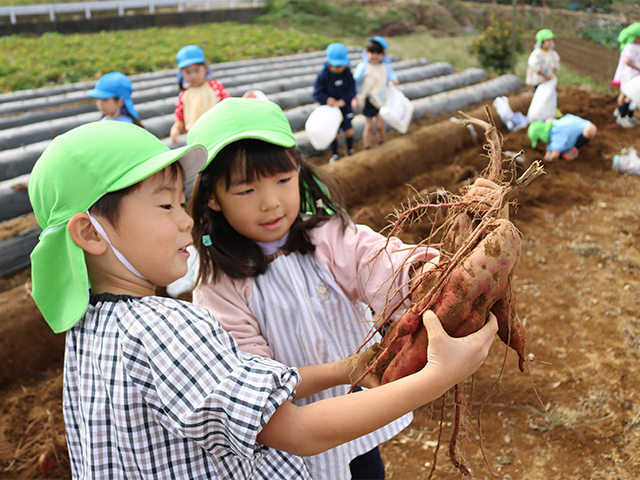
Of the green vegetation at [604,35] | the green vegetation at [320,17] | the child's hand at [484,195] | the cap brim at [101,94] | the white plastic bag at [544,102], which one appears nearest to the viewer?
the child's hand at [484,195]

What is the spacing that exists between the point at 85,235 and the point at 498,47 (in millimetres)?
10827

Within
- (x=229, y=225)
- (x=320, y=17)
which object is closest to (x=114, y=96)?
(x=229, y=225)

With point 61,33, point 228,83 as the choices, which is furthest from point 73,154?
point 61,33

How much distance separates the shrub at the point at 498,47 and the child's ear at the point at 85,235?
10680 millimetres

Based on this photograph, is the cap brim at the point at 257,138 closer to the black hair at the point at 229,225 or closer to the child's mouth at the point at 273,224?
the black hair at the point at 229,225

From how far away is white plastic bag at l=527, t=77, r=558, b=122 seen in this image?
6129mm

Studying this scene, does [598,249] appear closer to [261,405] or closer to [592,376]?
[592,376]

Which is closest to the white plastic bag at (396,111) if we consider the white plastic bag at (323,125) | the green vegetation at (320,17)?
the white plastic bag at (323,125)

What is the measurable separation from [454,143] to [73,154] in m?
5.55

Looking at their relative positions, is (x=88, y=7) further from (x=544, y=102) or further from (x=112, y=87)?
(x=544, y=102)

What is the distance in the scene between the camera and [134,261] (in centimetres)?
104

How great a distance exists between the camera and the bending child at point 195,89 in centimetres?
457

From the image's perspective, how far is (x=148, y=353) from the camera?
0.88m

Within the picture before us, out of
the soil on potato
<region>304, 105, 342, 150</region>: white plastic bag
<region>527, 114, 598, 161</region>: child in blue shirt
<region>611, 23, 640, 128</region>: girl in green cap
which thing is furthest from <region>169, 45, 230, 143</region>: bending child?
<region>611, 23, 640, 128</region>: girl in green cap
